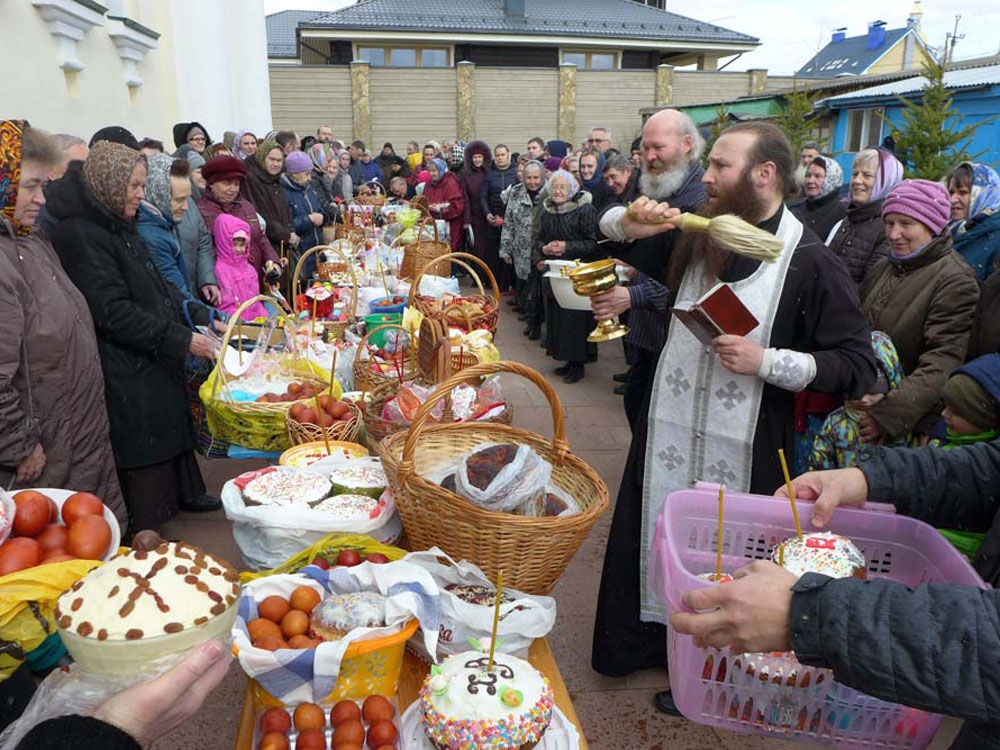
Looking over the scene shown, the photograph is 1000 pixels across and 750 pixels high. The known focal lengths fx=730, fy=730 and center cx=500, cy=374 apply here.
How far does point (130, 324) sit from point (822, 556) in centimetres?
280

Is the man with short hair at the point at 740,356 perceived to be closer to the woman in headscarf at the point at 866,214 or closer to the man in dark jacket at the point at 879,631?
the man in dark jacket at the point at 879,631

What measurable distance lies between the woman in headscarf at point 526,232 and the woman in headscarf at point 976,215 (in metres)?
4.45

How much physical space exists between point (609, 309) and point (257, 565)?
151cm

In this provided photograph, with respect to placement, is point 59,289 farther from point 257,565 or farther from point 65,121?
point 65,121

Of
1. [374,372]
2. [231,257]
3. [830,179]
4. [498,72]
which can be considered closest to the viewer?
[374,372]

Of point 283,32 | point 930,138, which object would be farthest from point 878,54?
point 930,138

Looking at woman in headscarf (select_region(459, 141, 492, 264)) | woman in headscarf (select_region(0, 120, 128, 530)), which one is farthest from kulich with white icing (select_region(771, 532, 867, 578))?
woman in headscarf (select_region(459, 141, 492, 264))

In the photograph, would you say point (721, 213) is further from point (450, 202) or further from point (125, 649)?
point (450, 202)

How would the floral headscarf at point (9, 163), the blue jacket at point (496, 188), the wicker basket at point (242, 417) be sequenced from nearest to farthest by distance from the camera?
1. the floral headscarf at point (9, 163)
2. the wicker basket at point (242, 417)
3. the blue jacket at point (496, 188)

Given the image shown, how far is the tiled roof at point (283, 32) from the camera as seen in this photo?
35062mm

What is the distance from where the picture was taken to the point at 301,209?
821cm

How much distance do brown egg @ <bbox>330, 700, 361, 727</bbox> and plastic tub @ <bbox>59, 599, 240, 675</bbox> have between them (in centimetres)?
42

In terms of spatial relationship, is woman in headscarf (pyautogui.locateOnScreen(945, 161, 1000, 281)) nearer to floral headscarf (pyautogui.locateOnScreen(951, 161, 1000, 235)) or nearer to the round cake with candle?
floral headscarf (pyautogui.locateOnScreen(951, 161, 1000, 235))

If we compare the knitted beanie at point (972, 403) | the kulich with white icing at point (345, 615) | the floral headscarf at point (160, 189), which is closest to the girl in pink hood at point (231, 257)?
the floral headscarf at point (160, 189)
